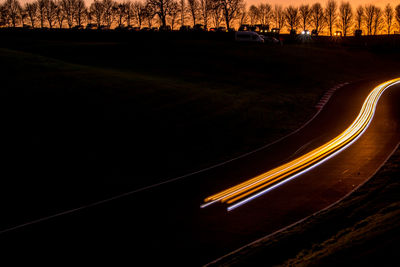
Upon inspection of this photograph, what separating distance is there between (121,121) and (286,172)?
10.1 m

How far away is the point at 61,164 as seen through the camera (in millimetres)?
14781

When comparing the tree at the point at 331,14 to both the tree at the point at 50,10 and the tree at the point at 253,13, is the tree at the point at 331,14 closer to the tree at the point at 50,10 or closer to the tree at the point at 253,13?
the tree at the point at 253,13

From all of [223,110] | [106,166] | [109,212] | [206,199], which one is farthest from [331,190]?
[223,110]

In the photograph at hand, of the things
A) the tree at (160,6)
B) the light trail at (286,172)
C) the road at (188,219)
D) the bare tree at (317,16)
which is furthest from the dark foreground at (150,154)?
the bare tree at (317,16)

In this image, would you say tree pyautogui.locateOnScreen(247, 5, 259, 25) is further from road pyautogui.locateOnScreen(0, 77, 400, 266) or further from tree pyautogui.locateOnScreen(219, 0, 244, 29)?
road pyautogui.locateOnScreen(0, 77, 400, 266)

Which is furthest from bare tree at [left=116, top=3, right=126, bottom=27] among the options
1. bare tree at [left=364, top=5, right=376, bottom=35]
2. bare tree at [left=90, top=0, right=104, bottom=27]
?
bare tree at [left=364, top=5, right=376, bottom=35]

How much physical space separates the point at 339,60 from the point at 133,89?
139 feet

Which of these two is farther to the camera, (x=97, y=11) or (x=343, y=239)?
(x=97, y=11)

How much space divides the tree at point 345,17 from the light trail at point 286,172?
97886mm

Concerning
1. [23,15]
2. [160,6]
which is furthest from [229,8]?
[23,15]

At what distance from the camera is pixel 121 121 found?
19.6 meters

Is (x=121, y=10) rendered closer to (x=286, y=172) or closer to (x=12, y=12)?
(x=12, y=12)

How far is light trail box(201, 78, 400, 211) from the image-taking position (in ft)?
37.8

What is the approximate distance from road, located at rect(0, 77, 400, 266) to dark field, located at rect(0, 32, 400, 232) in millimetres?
1419
